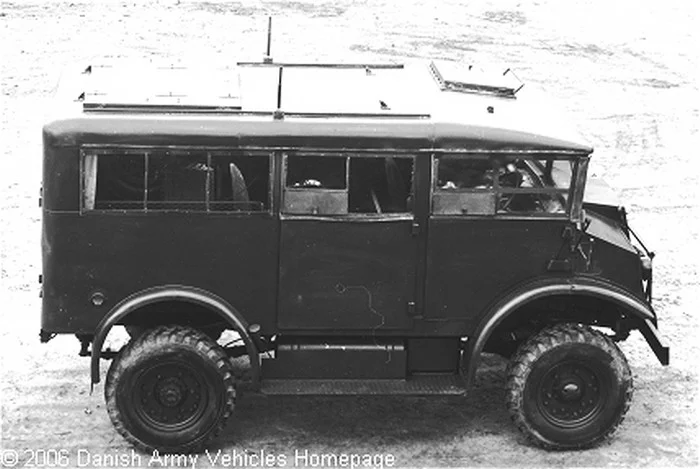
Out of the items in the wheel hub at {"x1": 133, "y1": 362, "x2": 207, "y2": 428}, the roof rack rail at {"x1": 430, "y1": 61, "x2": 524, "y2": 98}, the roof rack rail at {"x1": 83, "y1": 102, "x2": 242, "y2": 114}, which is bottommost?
the wheel hub at {"x1": 133, "y1": 362, "x2": 207, "y2": 428}

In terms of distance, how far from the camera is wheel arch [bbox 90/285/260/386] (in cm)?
1048

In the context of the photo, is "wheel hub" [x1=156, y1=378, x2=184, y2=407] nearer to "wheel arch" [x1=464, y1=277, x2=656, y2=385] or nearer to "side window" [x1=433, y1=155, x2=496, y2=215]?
"wheel arch" [x1=464, y1=277, x2=656, y2=385]

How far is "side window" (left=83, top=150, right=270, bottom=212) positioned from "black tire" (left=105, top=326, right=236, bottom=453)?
3.35 feet

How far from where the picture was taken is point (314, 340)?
→ 10953mm

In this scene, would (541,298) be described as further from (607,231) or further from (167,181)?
(167,181)

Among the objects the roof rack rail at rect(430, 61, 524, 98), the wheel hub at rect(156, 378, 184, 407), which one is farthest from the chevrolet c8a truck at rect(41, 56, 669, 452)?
the roof rack rail at rect(430, 61, 524, 98)

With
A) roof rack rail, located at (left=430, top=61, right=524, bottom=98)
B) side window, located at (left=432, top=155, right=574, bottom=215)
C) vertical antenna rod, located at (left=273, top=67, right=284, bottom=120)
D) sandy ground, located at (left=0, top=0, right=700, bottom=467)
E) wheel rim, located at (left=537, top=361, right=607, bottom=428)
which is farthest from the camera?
roof rack rail, located at (left=430, top=61, right=524, bottom=98)

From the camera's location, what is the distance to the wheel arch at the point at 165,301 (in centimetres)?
1048

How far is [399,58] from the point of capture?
22.3 m

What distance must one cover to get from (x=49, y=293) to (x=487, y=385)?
3.95m

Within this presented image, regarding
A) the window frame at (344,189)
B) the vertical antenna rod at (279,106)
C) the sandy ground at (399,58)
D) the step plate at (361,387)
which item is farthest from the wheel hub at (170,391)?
the vertical antenna rod at (279,106)

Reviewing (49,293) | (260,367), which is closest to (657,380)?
(260,367)

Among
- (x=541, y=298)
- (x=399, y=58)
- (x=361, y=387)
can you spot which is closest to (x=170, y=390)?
(x=361, y=387)

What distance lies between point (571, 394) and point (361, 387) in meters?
1.66
